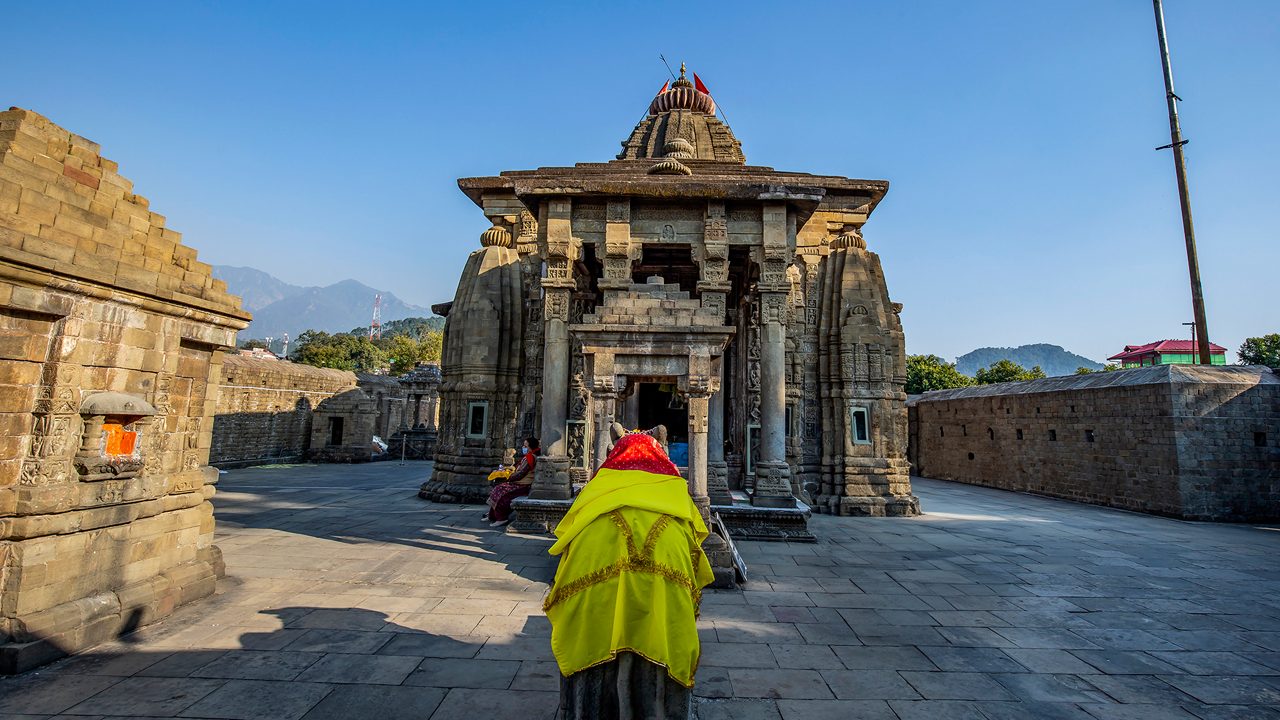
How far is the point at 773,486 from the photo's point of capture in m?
9.91

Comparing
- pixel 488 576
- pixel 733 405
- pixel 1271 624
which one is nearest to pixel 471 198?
pixel 733 405

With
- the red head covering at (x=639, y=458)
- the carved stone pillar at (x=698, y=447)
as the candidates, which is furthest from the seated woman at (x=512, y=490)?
the red head covering at (x=639, y=458)

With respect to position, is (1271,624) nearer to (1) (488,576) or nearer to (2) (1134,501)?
(1) (488,576)

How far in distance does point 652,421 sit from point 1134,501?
13670mm

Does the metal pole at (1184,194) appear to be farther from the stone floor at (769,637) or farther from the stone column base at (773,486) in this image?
the stone column base at (773,486)

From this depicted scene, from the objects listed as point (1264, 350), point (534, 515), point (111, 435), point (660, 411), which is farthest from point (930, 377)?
point (111, 435)

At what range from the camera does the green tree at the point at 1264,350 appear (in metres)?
32.9

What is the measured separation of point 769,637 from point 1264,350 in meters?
48.0

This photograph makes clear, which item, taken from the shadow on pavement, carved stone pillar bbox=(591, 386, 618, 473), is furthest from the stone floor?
carved stone pillar bbox=(591, 386, 618, 473)

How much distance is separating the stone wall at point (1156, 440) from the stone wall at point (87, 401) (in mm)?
20430

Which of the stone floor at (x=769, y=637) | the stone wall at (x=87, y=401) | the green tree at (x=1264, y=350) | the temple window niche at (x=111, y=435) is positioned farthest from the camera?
the green tree at (x=1264, y=350)

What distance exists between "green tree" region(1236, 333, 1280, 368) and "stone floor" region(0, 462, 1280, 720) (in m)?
36.8

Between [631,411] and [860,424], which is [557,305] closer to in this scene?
[631,411]

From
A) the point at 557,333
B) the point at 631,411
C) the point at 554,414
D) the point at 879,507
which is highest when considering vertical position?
the point at 557,333
